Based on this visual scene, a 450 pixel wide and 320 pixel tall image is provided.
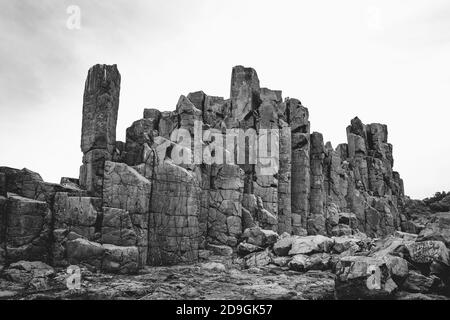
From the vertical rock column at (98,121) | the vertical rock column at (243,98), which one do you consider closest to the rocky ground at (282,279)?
the vertical rock column at (98,121)

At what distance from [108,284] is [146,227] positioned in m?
6.89

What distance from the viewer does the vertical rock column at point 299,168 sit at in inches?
1993

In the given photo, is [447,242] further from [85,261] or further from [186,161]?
[85,261]

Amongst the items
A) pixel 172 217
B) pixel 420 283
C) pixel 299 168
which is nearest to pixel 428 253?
pixel 420 283

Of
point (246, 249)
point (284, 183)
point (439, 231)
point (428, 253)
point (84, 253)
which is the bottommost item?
point (246, 249)

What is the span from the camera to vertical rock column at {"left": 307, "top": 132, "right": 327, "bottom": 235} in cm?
5156

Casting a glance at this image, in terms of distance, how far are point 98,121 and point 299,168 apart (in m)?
30.7

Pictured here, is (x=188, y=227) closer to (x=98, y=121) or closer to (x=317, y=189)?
(x=98, y=121)

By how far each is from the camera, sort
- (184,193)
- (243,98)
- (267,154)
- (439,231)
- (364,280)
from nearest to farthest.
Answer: (364,280) < (439,231) < (184,193) < (267,154) < (243,98)

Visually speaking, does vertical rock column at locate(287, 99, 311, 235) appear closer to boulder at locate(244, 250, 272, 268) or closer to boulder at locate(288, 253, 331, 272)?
boulder at locate(244, 250, 272, 268)

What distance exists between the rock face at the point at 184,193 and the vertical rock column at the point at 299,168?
142 mm

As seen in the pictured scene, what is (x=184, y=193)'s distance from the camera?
2980 centimetres

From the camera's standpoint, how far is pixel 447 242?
22562mm

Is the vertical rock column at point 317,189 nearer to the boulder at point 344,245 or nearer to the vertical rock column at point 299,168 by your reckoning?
the vertical rock column at point 299,168
